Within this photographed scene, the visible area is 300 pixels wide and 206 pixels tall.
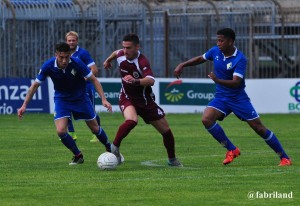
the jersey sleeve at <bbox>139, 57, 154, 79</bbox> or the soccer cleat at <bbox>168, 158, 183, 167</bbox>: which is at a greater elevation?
the jersey sleeve at <bbox>139, 57, 154, 79</bbox>

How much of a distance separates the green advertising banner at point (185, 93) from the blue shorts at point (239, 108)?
16381mm

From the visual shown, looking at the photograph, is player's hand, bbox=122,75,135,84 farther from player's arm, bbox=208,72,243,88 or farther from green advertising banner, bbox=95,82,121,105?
green advertising banner, bbox=95,82,121,105

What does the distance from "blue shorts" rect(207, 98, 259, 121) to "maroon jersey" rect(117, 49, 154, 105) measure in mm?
1137

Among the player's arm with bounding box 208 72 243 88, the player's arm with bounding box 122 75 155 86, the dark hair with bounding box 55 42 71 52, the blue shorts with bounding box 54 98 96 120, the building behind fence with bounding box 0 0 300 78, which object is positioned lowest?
the building behind fence with bounding box 0 0 300 78

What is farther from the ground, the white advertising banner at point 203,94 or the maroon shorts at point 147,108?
the maroon shorts at point 147,108

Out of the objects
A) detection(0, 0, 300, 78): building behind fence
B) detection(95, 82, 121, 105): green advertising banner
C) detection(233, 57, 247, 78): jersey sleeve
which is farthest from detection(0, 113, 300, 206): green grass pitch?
detection(0, 0, 300, 78): building behind fence

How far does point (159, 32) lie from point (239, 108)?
61.8ft

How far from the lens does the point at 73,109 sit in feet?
55.1

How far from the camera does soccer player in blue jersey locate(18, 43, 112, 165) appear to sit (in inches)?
643

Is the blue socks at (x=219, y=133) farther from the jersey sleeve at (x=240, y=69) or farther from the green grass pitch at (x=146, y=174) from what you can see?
the jersey sleeve at (x=240, y=69)

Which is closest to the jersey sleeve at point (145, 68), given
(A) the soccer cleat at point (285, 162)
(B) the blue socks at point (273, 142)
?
(B) the blue socks at point (273, 142)

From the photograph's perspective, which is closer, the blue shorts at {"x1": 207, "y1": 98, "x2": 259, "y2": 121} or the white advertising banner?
the blue shorts at {"x1": 207, "y1": 98, "x2": 259, "y2": 121}

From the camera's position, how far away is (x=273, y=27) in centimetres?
3475

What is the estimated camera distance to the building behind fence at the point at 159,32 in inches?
1308
